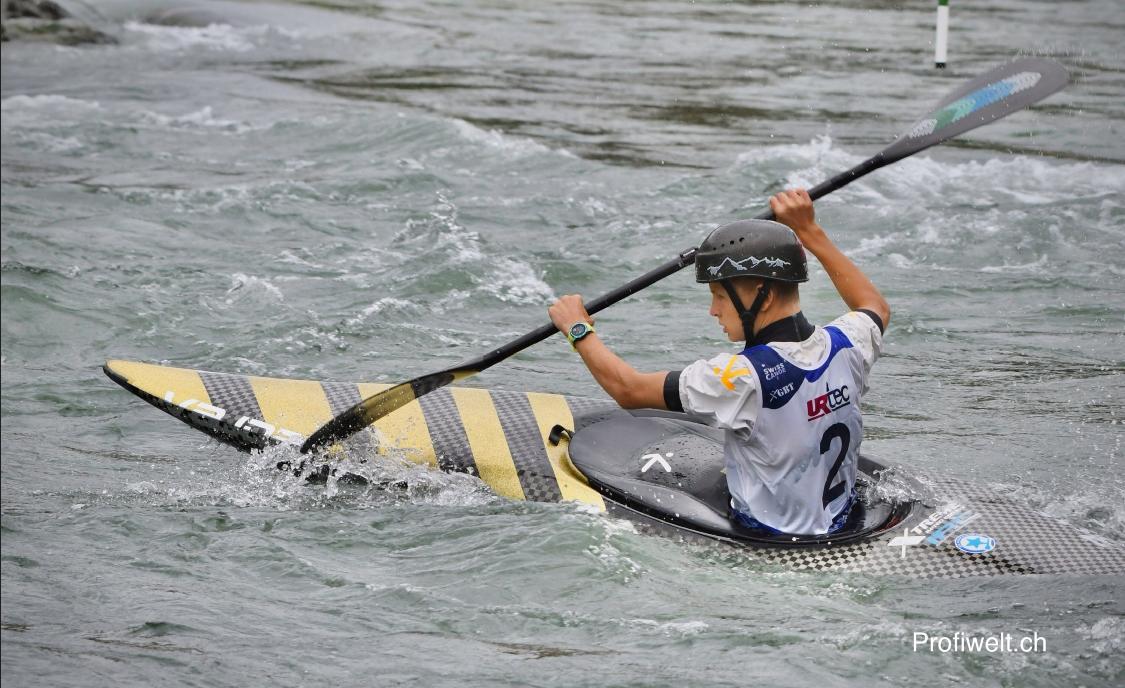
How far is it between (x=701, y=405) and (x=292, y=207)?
6301mm

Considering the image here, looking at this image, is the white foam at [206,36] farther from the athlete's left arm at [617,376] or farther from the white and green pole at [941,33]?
the athlete's left arm at [617,376]

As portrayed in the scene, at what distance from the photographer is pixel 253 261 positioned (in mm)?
8680

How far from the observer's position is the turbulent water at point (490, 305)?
4.07 meters

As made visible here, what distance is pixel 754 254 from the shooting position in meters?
3.98

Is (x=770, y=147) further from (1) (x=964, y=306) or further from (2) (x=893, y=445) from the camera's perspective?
(2) (x=893, y=445)

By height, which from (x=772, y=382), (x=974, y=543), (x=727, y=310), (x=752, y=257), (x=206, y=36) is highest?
(x=752, y=257)

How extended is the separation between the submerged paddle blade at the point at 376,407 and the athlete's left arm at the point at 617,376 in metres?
0.73

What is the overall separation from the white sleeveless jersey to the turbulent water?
Answer: 9.2 inches

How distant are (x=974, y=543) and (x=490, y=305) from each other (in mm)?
4077

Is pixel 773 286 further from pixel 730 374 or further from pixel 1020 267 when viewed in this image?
pixel 1020 267

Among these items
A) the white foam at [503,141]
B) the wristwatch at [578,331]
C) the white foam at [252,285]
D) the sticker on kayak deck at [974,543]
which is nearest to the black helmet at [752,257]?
the wristwatch at [578,331]

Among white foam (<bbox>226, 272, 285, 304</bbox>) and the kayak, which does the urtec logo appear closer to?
A: the kayak

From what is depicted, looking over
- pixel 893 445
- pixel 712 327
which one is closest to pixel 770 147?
pixel 712 327

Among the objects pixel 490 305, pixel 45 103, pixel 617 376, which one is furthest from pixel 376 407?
pixel 45 103
